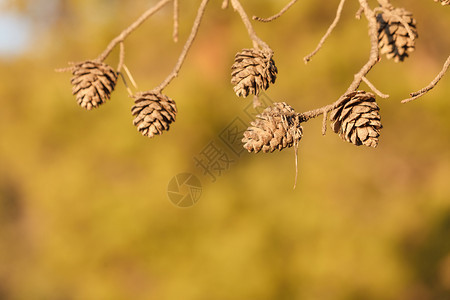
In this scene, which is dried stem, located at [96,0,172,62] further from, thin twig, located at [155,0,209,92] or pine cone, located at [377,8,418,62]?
pine cone, located at [377,8,418,62]

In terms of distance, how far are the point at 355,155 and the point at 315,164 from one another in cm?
29

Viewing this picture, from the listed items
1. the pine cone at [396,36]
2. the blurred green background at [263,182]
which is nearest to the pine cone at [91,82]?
the pine cone at [396,36]

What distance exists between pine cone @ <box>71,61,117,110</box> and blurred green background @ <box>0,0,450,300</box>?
2.09m

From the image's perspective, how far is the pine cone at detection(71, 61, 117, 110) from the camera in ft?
3.26

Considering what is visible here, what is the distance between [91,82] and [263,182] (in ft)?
7.10

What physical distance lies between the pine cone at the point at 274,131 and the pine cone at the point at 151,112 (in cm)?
19

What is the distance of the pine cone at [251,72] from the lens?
2.86 feet

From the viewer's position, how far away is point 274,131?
2.62 feet

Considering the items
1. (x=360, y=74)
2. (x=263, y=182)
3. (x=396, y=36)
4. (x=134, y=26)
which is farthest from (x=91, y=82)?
(x=263, y=182)

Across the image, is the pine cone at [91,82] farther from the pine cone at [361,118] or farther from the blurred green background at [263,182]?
the blurred green background at [263,182]

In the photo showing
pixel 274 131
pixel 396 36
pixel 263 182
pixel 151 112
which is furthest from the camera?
pixel 263 182

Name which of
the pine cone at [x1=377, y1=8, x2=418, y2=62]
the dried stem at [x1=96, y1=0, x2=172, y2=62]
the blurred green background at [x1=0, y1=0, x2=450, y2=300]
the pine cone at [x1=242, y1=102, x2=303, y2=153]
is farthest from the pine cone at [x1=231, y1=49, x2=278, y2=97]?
the blurred green background at [x1=0, y1=0, x2=450, y2=300]

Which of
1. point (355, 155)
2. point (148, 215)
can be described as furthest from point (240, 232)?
point (355, 155)

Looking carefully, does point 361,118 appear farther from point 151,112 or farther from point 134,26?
point 134,26
